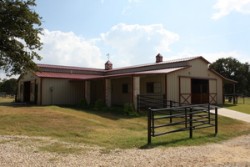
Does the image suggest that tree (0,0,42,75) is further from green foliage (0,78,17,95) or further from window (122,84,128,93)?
green foliage (0,78,17,95)

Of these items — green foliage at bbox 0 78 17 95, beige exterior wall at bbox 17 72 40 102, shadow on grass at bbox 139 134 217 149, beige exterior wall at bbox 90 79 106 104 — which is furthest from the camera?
A: green foliage at bbox 0 78 17 95

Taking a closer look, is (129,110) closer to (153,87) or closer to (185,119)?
(153,87)

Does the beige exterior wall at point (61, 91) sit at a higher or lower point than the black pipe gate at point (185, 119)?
higher

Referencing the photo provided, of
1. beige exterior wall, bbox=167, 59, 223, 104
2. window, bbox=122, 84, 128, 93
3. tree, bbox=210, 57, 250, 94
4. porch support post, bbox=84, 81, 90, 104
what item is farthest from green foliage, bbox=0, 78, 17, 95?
beige exterior wall, bbox=167, 59, 223, 104

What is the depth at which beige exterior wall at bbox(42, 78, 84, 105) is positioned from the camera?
2312cm

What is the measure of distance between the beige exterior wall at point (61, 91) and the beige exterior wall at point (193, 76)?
852cm

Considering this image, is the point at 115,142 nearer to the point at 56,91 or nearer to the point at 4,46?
the point at 4,46

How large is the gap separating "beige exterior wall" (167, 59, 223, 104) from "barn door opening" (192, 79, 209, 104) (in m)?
0.45

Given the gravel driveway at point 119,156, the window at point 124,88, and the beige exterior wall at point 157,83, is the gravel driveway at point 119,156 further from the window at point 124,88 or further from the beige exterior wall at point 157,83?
the window at point 124,88

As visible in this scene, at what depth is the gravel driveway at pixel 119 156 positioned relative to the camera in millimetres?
6688

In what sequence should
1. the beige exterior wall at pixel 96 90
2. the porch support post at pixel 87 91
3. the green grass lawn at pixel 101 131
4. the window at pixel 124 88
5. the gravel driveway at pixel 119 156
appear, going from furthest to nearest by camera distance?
1. the beige exterior wall at pixel 96 90
2. the window at pixel 124 88
3. the porch support post at pixel 87 91
4. the green grass lawn at pixel 101 131
5. the gravel driveway at pixel 119 156

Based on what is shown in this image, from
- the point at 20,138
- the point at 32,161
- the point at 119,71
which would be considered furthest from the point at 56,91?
the point at 32,161

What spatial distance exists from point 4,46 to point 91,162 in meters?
13.5

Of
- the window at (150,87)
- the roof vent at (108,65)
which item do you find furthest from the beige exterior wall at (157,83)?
the roof vent at (108,65)
